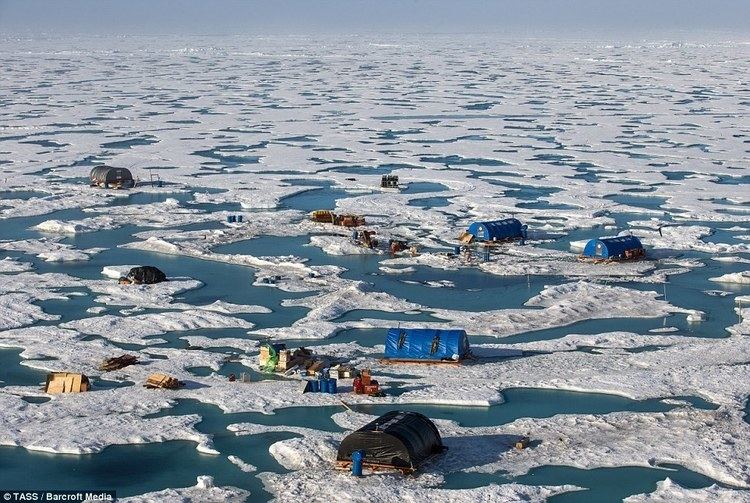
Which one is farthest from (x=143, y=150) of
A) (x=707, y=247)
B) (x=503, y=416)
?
(x=503, y=416)

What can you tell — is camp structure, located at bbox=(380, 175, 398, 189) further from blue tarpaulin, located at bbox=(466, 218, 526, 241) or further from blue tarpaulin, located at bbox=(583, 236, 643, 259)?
blue tarpaulin, located at bbox=(583, 236, 643, 259)

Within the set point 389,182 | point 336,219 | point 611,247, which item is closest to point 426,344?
point 611,247

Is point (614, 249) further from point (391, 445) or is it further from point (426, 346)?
point (391, 445)

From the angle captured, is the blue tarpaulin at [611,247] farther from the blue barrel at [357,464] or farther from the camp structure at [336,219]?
the blue barrel at [357,464]

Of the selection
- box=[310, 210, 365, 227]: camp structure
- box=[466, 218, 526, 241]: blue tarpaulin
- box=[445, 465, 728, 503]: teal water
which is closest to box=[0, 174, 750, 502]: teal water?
box=[445, 465, 728, 503]: teal water

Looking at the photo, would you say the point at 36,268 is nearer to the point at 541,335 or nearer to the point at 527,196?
the point at 541,335

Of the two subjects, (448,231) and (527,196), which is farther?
(527,196)
